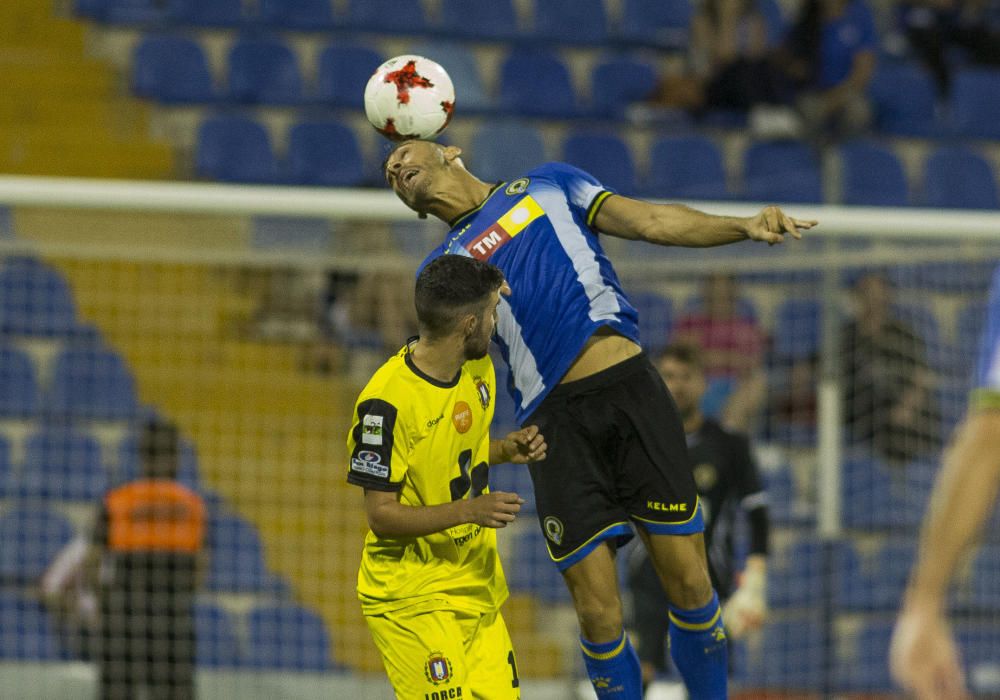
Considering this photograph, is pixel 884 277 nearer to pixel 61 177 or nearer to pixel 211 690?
pixel 211 690

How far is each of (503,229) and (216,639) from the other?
398 centimetres

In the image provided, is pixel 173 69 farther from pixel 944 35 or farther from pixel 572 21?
pixel 944 35

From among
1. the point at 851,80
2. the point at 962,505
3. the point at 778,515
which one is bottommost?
the point at 778,515

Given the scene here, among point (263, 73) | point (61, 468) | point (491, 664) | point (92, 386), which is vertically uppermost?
point (263, 73)

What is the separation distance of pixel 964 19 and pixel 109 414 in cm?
828

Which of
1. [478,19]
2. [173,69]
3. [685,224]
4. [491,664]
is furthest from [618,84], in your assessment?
[491,664]

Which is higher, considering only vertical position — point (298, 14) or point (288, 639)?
point (298, 14)

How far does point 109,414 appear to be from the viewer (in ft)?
28.7

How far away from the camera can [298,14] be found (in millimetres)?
12117

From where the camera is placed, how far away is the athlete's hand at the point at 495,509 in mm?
4484

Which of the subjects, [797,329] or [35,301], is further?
[797,329]

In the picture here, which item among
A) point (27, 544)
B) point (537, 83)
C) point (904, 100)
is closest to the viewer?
point (27, 544)

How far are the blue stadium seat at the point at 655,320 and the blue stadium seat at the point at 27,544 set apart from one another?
3.51m

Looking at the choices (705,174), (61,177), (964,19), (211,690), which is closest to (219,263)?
(211,690)
